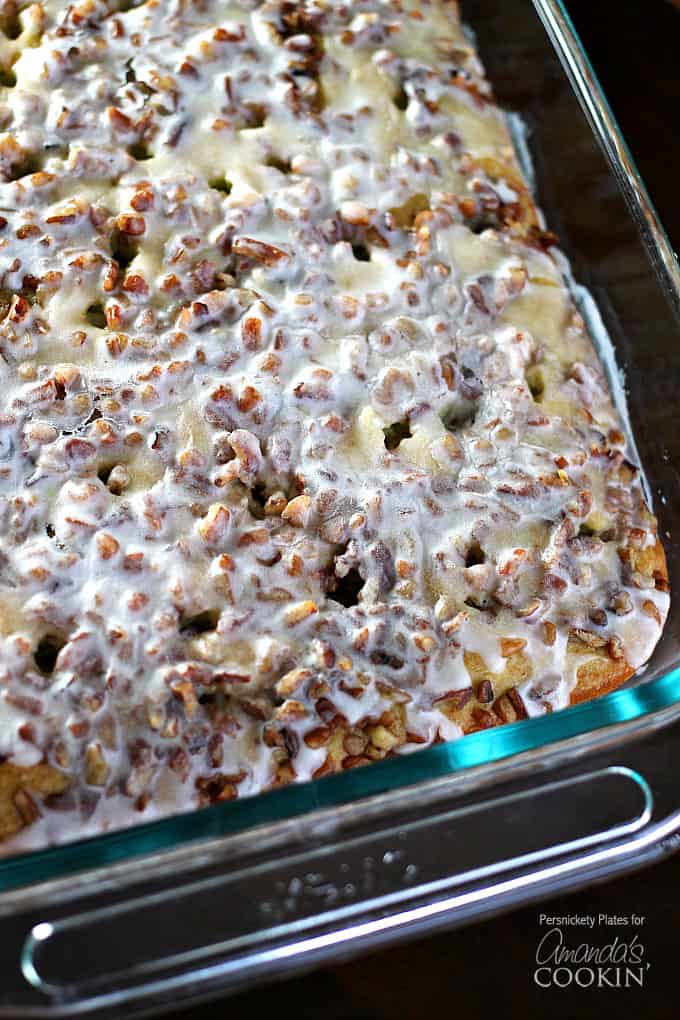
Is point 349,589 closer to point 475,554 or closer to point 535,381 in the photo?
point 475,554

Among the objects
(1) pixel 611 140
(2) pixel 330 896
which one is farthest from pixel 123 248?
(2) pixel 330 896

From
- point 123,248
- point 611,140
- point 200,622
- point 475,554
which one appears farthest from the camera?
point 611,140

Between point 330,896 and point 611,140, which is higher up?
point 611,140

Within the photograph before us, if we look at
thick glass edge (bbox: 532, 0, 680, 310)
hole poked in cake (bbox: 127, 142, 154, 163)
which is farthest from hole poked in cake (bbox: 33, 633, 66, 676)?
thick glass edge (bbox: 532, 0, 680, 310)

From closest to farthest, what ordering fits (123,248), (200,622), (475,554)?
(200,622) → (475,554) → (123,248)

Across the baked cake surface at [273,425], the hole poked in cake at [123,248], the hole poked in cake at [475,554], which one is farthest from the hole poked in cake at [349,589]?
the hole poked in cake at [123,248]

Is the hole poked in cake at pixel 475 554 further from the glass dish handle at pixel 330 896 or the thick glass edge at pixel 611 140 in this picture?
the thick glass edge at pixel 611 140
